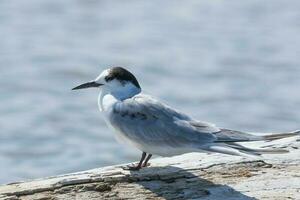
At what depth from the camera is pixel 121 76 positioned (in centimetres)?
662

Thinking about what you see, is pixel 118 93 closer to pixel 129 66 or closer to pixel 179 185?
pixel 179 185

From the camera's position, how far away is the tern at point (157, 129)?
5.97m

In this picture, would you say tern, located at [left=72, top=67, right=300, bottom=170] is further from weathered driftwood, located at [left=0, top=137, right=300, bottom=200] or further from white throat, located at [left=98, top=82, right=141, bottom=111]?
weathered driftwood, located at [left=0, top=137, right=300, bottom=200]

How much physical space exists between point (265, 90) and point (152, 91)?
132 centimetres

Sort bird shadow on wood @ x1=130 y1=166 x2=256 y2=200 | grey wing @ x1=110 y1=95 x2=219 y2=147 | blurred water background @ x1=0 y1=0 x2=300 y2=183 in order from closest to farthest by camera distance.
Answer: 1. bird shadow on wood @ x1=130 y1=166 x2=256 y2=200
2. grey wing @ x1=110 y1=95 x2=219 y2=147
3. blurred water background @ x1=0 y1=0 x2=300 y2=183

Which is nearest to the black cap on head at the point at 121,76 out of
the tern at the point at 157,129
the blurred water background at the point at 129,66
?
the tern at the point at 157,129

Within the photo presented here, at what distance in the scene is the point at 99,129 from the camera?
36.7 ft

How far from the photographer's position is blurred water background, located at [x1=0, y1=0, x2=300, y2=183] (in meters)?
10.9

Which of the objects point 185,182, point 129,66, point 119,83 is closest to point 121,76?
point 119,83

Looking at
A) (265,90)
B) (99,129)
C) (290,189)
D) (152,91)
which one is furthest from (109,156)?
(290,189)

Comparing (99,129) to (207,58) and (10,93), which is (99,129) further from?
(207,58)

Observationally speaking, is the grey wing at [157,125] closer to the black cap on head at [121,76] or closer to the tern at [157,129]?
the tern at [157,129]

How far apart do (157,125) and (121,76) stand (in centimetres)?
53

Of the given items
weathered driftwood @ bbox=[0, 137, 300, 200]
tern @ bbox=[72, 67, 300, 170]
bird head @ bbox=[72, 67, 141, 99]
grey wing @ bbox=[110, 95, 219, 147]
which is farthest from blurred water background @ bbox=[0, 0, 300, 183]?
weathered driftwood @ bbox=[0, 137, 300, 200]
